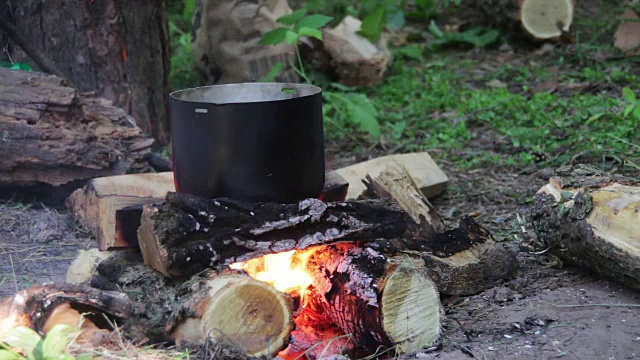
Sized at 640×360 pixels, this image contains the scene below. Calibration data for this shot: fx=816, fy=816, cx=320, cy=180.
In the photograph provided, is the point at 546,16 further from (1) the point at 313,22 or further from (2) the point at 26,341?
(2) the point at 26,341

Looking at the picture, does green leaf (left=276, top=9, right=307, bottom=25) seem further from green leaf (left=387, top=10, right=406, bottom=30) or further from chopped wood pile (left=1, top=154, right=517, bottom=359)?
green leaf (left=387, top=10, right=406, bottom=30)

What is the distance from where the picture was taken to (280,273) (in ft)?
11.1

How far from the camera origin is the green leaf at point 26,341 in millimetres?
2453

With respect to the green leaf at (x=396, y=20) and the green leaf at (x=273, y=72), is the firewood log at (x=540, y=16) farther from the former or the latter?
the green leaf at (x=273, y=72)

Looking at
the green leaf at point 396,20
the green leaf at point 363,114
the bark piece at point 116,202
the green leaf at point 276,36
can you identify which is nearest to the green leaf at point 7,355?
the bark piece at point 116,202

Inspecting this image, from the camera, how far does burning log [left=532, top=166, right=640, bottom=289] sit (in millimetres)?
3355

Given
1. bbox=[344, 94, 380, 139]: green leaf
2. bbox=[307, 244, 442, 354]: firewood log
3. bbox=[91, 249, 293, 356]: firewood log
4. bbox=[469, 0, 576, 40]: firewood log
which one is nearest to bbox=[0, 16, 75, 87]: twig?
bbox=[344, 94, 380, 139]: green leaf

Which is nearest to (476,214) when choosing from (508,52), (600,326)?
(600,326)

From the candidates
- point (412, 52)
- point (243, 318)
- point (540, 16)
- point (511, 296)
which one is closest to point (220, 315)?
point (243, 318)

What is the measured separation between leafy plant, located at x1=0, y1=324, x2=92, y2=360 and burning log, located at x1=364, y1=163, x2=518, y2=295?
1.60m

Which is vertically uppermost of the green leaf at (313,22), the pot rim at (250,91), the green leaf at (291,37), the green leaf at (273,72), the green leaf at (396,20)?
the green leaf at (313,22)

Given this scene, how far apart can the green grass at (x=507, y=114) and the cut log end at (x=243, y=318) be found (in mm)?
2696

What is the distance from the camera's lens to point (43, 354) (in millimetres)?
2420

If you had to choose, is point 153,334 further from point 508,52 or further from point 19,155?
point 508,52
